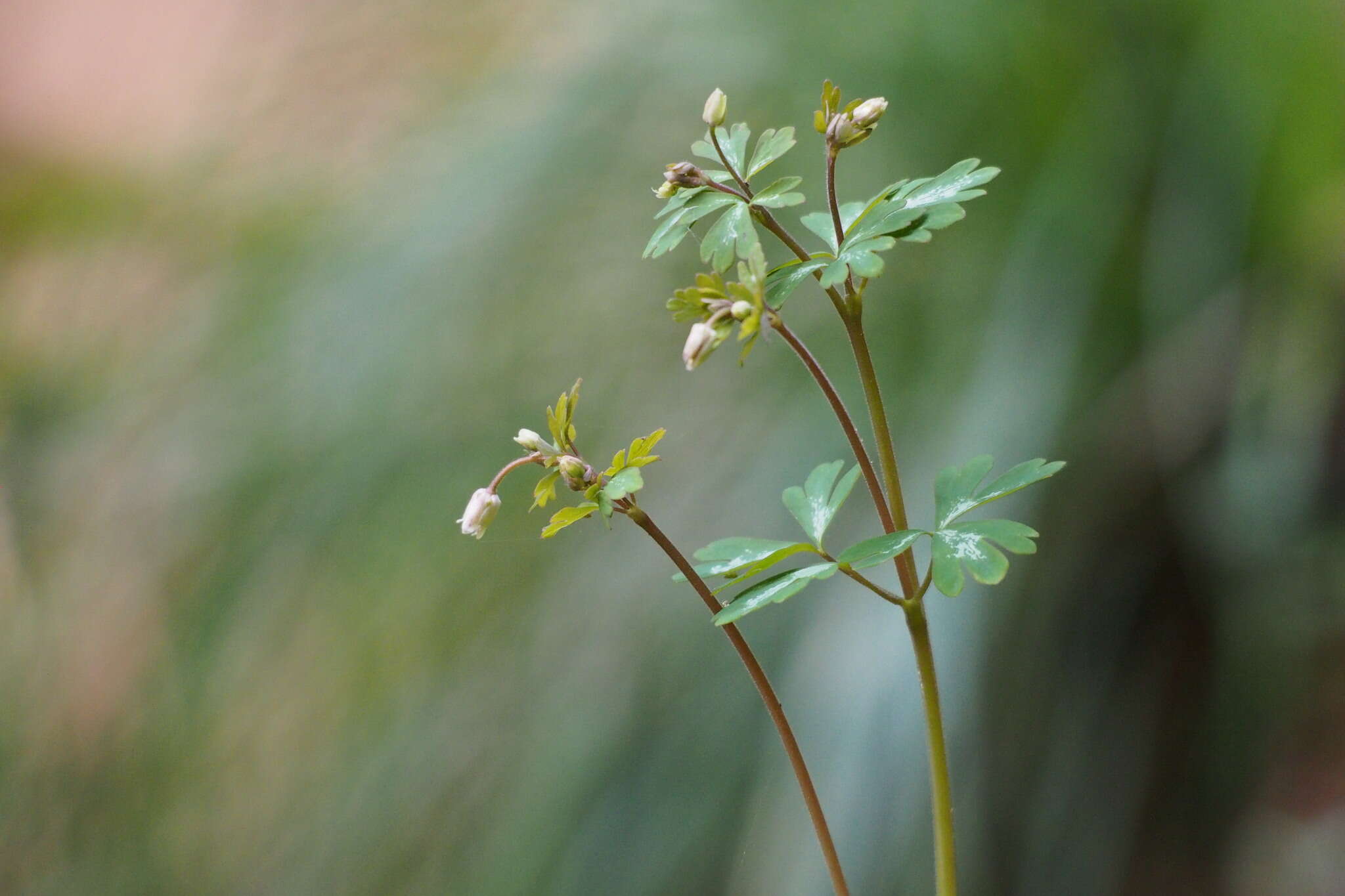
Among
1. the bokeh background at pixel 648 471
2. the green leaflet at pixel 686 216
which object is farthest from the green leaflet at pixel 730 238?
the bokeh background at pixel 648 471

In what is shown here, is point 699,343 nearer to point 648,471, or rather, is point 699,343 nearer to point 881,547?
point 881,547

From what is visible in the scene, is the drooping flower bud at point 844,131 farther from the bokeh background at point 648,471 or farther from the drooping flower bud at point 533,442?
the bokeh background at point 648,471

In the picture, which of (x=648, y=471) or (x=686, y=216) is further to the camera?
(x=648, y=471)

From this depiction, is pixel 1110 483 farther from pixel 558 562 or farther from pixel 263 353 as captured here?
pixel 263 353

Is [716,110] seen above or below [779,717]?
above

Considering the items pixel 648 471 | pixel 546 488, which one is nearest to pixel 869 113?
pixel 546 488

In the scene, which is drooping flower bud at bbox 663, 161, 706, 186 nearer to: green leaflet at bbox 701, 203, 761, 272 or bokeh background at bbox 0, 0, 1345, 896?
green leaflet at bbox 701, 203, 761, 272

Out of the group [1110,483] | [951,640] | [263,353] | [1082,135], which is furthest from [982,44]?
[263,353]
